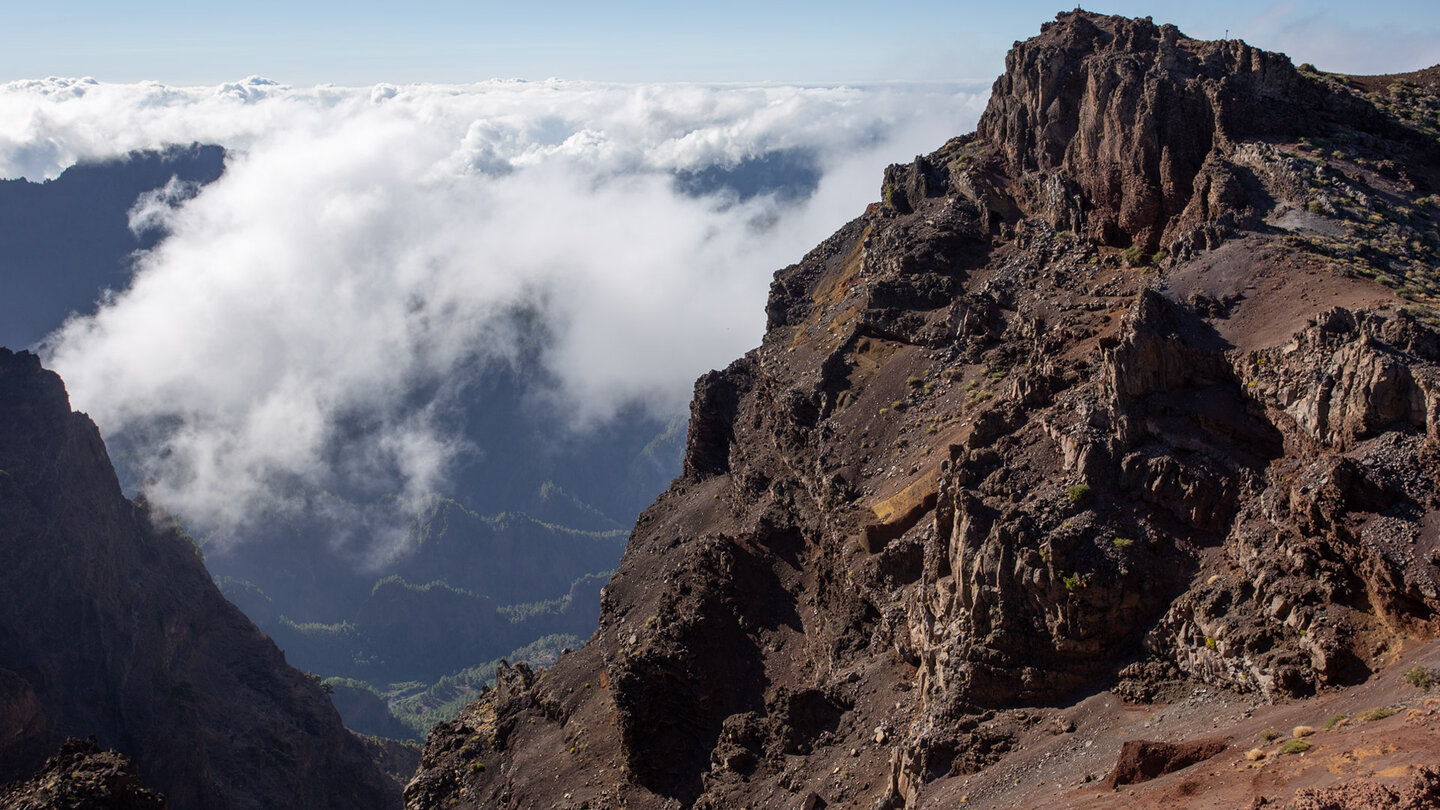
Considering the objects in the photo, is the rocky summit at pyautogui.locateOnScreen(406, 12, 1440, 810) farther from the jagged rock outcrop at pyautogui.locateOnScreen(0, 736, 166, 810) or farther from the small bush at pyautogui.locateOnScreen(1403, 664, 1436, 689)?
the jagged rock outcrop at pyautogui.locateOnScreen(0, 736, 166, 810)

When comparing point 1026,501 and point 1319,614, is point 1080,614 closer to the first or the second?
point 1026,501

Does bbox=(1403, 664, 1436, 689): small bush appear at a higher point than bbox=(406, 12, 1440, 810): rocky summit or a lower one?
lower

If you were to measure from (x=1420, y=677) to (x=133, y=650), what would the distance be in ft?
361

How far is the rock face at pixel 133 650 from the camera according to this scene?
94062mm

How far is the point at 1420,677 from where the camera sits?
831 inches

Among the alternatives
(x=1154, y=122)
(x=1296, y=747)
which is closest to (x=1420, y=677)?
(x=1296, y=747)

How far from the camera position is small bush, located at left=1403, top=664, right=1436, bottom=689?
68.6 feet

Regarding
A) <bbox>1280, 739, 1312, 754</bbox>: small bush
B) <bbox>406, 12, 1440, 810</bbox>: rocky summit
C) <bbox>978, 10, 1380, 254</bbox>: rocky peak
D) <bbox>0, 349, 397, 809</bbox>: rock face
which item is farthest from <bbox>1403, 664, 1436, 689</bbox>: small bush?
<bbox>0, 349, 397, 809</bbox>: rock face

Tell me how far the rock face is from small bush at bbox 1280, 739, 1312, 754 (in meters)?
92.3

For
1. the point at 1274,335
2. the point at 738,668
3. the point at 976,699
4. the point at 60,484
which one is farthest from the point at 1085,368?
the point at 60,484

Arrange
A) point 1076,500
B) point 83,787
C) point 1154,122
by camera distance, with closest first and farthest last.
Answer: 1. point 1076,500
2. point 1154,122
3. point 83,787

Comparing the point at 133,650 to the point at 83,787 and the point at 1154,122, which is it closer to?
the point at 83,787

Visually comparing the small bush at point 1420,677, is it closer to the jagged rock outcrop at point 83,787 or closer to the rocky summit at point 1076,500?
the rocky summit at point 1076,500

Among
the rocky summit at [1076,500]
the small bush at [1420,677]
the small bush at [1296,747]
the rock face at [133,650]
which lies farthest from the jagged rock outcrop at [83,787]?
the small bush at [1420,677]
